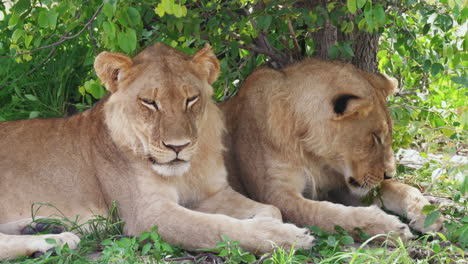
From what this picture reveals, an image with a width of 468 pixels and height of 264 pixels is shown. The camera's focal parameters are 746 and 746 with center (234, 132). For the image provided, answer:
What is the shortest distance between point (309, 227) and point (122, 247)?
0.96m

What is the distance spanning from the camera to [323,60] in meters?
4.27

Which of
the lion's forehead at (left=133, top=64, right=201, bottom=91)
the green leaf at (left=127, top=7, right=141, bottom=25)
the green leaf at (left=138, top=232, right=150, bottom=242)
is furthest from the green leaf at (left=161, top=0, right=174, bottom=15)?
the green leaf at (left=138, top=232, right=150, bottom=242)

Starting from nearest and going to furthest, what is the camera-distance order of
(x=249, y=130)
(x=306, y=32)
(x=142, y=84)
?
(x=142, y=84) < (x=249, y=130) < (x=306, y=32)

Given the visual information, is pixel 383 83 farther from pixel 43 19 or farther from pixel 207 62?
pixel 43 19

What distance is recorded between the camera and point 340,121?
3992 mm

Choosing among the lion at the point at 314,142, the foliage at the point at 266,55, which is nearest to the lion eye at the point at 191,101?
the foliage at the point at 266,55

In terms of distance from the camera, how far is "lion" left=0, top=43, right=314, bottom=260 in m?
3.43

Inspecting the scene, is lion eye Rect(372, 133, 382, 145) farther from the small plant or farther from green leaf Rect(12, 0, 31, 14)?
green leaf Rect(12, 0, 31, 14)

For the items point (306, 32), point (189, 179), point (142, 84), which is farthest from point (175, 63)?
point (306, 32)

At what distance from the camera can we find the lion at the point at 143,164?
3.43 metres

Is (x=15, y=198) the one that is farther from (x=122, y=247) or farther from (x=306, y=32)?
(x=306, y=32)

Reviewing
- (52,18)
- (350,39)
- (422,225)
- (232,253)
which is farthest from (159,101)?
(350,39)

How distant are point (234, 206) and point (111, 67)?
0.95 metres

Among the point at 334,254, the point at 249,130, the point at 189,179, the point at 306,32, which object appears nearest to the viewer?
the point at 334,254
